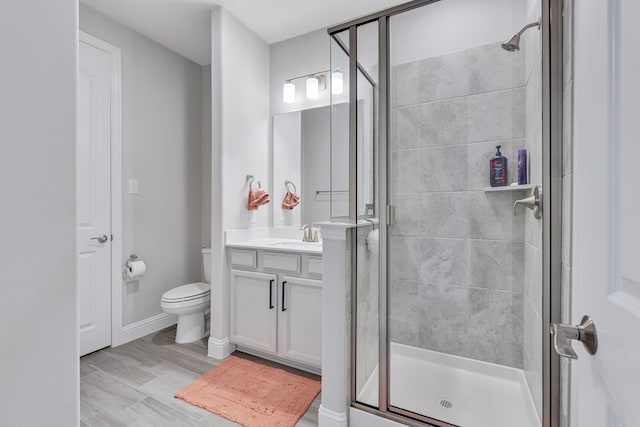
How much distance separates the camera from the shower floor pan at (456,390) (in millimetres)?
1464

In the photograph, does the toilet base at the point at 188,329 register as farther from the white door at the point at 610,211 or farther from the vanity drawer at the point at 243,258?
the white door at the point at 610,211

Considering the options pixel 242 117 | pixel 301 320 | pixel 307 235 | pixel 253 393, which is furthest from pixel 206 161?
pixel 253 393

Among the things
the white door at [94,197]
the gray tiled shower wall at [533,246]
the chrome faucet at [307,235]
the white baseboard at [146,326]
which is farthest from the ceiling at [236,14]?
the white baseboard at [146,326]

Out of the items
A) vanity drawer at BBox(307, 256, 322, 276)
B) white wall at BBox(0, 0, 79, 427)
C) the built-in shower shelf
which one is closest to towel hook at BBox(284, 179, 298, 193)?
vanity drawer at BBox(307, 256, 322, 276)

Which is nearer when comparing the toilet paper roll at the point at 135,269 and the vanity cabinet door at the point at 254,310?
the vanity cabinet door at the point at 254,310

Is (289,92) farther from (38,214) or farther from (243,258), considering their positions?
(38,214)

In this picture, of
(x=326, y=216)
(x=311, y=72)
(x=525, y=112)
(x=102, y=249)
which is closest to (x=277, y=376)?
(x=326, y=216)

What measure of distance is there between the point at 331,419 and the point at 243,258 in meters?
1.26

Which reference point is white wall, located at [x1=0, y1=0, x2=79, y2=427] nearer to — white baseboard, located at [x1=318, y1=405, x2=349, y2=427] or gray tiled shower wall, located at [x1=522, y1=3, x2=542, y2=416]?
white baseboard, located at [x1=318, y1=405, x2=349, y2=427]

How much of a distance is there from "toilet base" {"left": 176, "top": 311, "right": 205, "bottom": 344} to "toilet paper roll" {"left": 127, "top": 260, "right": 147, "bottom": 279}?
515 millimetres

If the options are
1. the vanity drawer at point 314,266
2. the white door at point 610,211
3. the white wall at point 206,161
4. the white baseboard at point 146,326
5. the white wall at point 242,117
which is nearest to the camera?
the white door at point 610,211

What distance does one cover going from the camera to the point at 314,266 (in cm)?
204

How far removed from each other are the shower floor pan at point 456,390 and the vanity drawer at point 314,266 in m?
0.66

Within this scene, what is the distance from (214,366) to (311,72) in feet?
8.44
